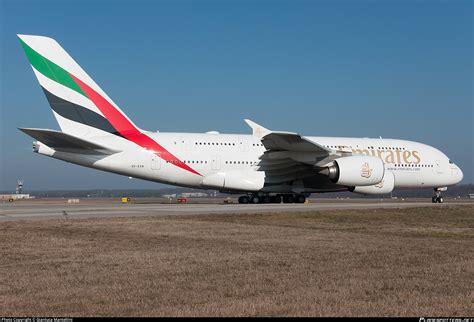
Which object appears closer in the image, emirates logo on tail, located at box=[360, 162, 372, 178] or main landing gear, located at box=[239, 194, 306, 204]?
emirates logo on tail, located at box=[360, 162, 372, 178]

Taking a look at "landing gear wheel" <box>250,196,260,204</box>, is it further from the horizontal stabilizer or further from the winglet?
the horizontal stabilizer

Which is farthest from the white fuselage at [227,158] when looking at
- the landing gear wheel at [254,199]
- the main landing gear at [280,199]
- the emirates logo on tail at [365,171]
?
the emirates logo on tail at [365,171]

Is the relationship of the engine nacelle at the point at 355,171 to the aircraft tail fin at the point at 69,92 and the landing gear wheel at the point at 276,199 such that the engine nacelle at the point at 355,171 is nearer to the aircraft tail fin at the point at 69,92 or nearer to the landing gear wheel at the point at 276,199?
the landing gear wheel at the point at 276,199

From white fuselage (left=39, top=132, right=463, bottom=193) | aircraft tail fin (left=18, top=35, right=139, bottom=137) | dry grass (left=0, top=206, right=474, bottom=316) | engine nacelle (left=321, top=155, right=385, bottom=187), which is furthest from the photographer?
engine nacelle (left=321, top=155, right=385, bottom=187)

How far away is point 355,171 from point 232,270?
22.7m

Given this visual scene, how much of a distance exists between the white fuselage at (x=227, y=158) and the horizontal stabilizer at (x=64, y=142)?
1.17 feet

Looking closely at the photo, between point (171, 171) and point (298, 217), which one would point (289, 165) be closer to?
point (171, 171)

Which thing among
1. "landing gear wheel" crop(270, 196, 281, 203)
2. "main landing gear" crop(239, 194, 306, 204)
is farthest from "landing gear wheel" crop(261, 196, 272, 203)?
"landing gear wheel" crop(270, 196, 281, 203)

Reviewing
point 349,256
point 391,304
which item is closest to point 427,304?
point 391,304

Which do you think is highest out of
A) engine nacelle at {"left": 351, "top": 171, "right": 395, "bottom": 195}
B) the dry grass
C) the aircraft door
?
the aircraft door

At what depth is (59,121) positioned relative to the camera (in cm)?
2848

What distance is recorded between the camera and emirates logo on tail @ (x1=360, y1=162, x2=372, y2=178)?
30.1 m

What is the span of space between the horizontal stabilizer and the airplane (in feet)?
0.15

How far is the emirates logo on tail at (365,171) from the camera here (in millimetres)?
30062
